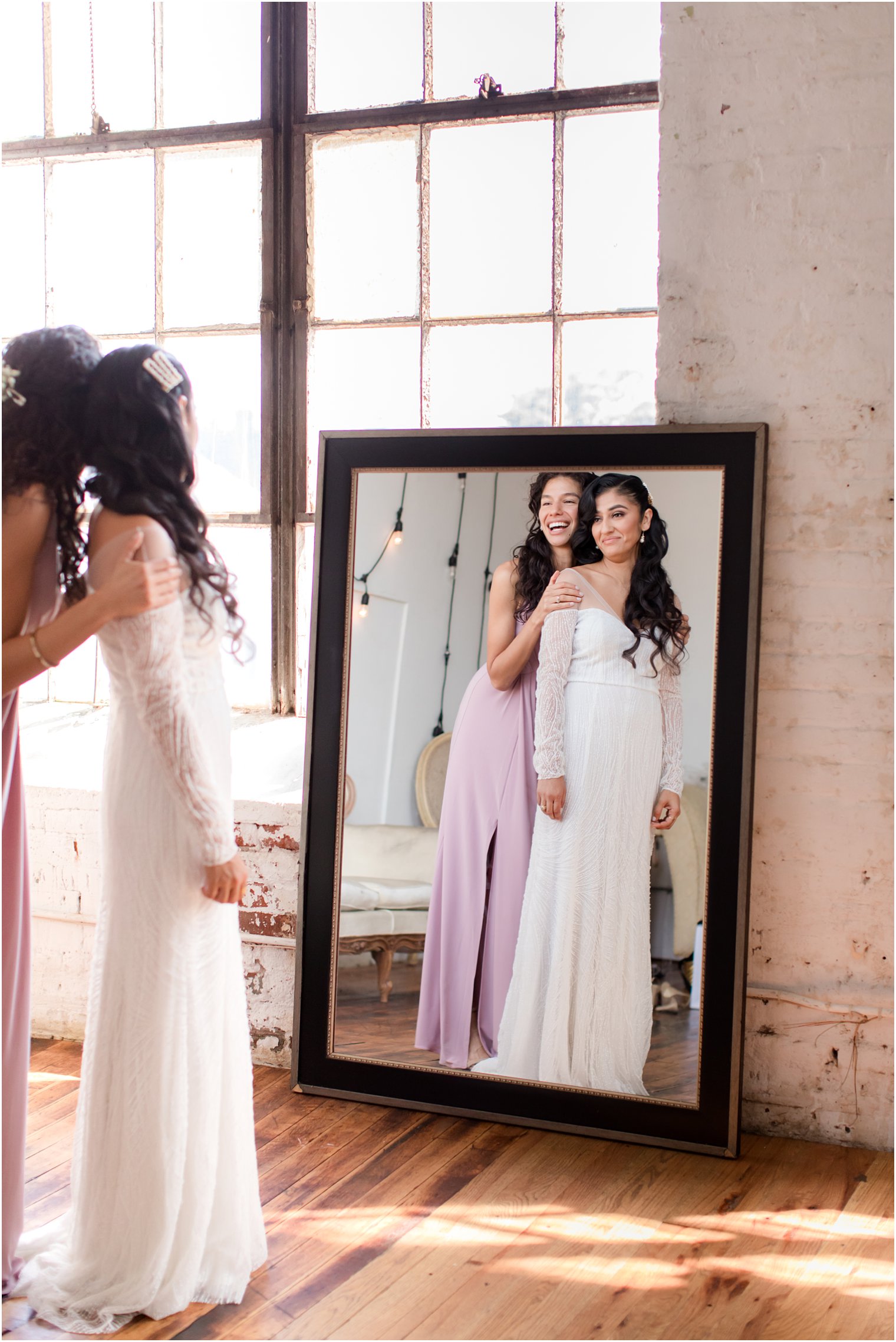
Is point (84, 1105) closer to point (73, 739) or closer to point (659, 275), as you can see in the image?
point (73, 739)

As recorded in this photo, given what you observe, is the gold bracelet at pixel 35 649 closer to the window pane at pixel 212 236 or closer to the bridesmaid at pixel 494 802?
the bridesmaid at pixel 494 802

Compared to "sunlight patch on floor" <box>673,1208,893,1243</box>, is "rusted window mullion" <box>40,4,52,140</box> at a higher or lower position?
higher

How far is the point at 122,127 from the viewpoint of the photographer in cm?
371

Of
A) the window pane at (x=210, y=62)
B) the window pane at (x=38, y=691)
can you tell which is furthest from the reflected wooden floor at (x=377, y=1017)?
the window pane at (x=210, y=62)

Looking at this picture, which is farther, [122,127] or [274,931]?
[122,127]

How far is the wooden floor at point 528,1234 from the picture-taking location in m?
2.01

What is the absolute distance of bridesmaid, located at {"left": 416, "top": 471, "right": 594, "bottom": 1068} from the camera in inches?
107

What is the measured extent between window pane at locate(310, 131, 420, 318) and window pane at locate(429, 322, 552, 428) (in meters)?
0.20

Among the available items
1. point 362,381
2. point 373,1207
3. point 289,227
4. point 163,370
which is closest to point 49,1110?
point 373,1207

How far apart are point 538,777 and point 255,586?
1410 millimetres

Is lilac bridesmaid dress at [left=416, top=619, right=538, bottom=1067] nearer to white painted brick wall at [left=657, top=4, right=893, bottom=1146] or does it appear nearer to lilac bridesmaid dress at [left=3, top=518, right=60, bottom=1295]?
white painted brick wall at [left=657, top=4, right=893, bottom=1146]

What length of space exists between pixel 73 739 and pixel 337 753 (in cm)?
119

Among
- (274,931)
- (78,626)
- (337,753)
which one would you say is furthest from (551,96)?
(274,931)

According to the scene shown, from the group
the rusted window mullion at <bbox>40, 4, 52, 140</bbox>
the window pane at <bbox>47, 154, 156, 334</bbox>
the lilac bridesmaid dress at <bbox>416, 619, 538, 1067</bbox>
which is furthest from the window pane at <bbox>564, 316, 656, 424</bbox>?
the rusted window mullion at <bbox>40, 4, 52, 140</bbox>
